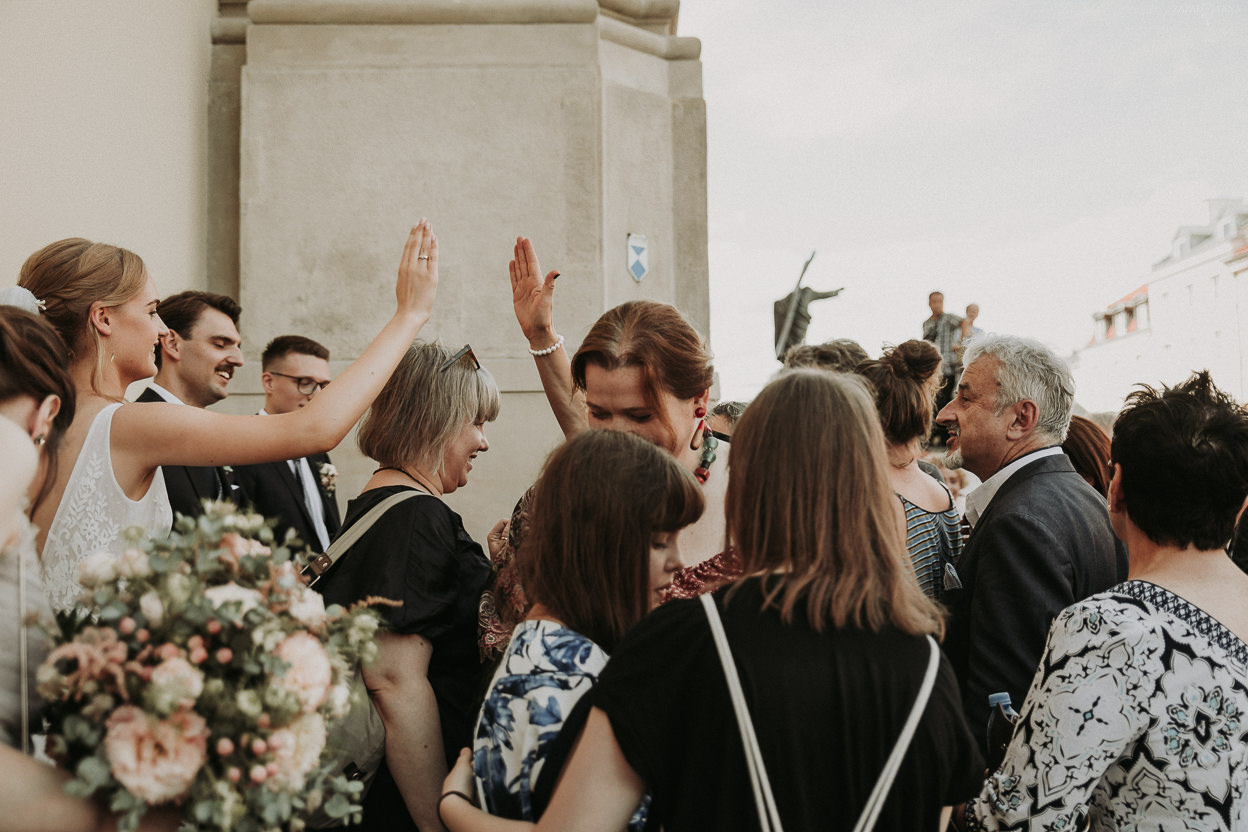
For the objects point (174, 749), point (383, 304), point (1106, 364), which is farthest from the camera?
point (1106, 364)

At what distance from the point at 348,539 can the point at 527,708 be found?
990mm

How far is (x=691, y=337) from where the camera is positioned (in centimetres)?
265

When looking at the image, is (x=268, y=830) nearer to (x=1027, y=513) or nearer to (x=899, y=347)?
(x=1027, y=513)

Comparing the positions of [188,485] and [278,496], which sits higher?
[188,485]

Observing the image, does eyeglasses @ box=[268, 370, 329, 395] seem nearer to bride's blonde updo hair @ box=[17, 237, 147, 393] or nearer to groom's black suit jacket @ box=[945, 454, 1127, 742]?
bride's blonde updo hair @ box=[17, 237, 147, 393]

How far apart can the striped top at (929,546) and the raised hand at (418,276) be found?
5.93 feet

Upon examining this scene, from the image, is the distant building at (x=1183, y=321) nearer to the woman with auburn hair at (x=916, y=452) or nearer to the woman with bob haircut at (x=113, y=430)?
the woman with auburn hair at (x=916, y=452)

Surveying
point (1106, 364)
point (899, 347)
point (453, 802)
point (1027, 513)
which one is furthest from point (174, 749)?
point (1106, 364)

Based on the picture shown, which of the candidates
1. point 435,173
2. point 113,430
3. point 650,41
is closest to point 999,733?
point 113,430

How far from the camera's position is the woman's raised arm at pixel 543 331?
10.2 ft

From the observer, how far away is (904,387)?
3604mm

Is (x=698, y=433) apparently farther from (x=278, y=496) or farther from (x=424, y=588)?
(x=278, y=496)

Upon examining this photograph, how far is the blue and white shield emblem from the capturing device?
275 inches

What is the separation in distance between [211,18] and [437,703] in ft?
19.8
